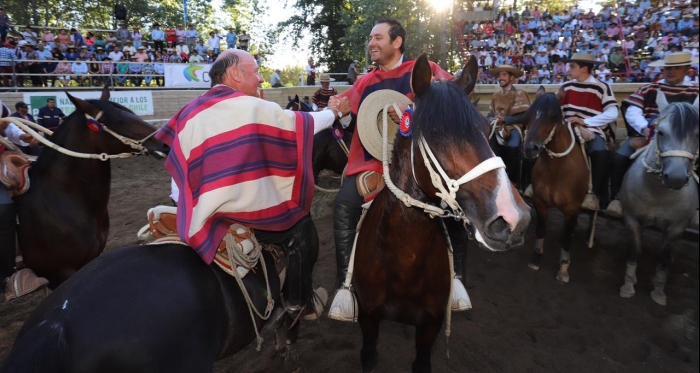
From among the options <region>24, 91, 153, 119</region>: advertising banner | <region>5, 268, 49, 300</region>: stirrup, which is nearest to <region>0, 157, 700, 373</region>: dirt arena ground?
<region>5, 268, 49, 300</region>: stirrup

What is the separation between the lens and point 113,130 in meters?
3.85

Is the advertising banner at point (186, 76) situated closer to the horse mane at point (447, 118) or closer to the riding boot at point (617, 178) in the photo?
the riding boot at point (617, 178)

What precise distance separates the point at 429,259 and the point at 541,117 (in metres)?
3.79

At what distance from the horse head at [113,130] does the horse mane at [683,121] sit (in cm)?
496

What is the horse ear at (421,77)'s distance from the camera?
6.89 ft

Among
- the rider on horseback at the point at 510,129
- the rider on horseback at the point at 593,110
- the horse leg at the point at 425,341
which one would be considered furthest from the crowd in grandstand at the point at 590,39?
the horse leg at the point at 425,341

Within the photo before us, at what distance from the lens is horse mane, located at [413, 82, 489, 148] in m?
1.92

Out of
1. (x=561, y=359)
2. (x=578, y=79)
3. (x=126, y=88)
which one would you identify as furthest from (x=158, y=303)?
(x=126, y=88)

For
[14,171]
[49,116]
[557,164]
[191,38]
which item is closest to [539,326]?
[557,164]

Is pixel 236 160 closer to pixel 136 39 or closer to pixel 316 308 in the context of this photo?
pixel 316 308

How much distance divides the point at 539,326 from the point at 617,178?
8.94ft

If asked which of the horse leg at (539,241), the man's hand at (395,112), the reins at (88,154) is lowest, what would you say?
the horse leg at (539,241)

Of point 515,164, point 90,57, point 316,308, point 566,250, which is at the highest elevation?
point 90,57

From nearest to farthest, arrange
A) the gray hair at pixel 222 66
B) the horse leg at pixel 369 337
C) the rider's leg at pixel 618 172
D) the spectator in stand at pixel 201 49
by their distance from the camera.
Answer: the gray hair at pixel 222 66 < the horse leg at pixel 369 337 < the rider's leg at pixel 618 172 < the spectator in stand at pixel 201 49
